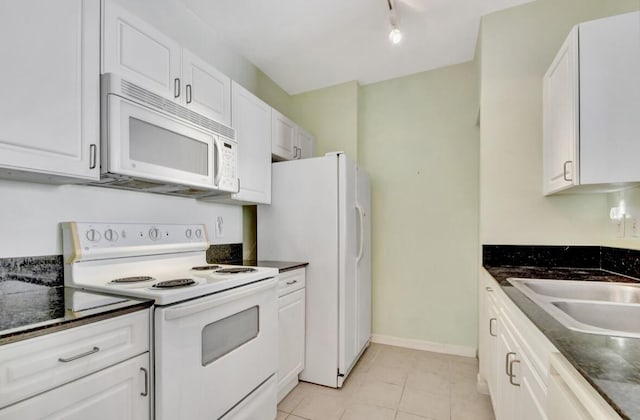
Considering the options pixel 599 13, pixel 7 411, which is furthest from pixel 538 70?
pixel 7 411

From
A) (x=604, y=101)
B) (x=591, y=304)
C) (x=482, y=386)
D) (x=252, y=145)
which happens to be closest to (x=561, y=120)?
(x=604, y=101)

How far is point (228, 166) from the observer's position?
193 cm

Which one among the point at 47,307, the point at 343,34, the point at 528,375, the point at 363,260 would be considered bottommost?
the point at 528,375

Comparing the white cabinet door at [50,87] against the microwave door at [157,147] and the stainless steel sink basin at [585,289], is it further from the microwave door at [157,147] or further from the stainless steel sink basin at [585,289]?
the stainless steel sink basin at [585,289]

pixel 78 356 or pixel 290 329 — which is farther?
pixel 290 329

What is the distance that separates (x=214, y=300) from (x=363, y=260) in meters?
1.62

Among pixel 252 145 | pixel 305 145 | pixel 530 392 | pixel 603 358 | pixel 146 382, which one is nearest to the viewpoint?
A: pixel 603 358

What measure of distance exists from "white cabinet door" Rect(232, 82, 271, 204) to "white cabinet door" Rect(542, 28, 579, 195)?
188 centimetres

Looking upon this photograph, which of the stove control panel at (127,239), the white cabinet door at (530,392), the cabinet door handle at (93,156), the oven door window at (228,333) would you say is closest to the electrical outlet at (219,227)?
the stove control panel at (127,239)

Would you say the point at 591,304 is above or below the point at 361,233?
below

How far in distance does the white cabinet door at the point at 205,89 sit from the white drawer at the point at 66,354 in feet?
4.01

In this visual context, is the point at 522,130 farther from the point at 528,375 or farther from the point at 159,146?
the point at 159,146

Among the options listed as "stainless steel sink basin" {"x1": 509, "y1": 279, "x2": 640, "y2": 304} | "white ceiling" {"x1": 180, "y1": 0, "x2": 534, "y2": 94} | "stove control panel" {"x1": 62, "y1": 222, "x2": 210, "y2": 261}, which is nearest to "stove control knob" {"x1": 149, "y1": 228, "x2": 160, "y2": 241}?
"stove control panel" {"x1": 62, "y1": 222, "x2": 210, "y2": 261}

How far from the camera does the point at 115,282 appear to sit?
138 centimetres
